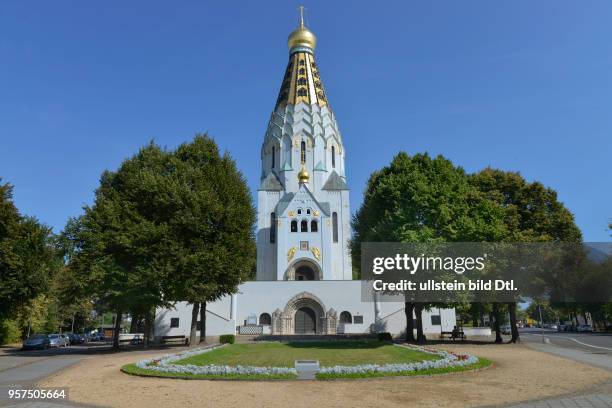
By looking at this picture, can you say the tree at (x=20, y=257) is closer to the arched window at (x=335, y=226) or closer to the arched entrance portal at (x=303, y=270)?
the arched entrance portal at (x=303, y=270)

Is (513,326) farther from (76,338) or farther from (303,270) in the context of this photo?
(76,338)

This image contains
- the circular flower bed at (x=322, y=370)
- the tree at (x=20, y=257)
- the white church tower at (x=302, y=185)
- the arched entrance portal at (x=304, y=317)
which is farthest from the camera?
the white church tower at (x=302, y=185)

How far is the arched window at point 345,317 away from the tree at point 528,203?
12881mm

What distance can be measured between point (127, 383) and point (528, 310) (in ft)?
436

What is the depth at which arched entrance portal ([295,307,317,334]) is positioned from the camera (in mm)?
42281

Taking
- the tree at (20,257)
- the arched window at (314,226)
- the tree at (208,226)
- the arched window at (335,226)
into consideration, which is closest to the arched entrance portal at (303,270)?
the arched window at (314,226)

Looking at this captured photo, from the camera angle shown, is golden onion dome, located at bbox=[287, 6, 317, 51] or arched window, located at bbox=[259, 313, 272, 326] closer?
arched window, located at bbox=[259, 313, 272, 326]

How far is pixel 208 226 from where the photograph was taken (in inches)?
1111

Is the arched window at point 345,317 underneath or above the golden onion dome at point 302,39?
underneath

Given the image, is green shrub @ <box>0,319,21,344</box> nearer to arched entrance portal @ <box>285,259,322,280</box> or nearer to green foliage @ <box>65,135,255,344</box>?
green foliage @ <box>65,135,255,344</box>

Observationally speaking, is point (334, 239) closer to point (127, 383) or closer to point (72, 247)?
point (72, 247)

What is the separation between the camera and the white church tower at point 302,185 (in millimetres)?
51375

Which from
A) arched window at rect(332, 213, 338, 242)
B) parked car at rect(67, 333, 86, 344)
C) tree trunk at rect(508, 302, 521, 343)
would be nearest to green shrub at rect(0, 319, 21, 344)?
parked car at rect(67, 333, 86, 344)

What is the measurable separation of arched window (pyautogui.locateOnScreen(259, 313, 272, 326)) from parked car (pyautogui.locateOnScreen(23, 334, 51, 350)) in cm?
1709
